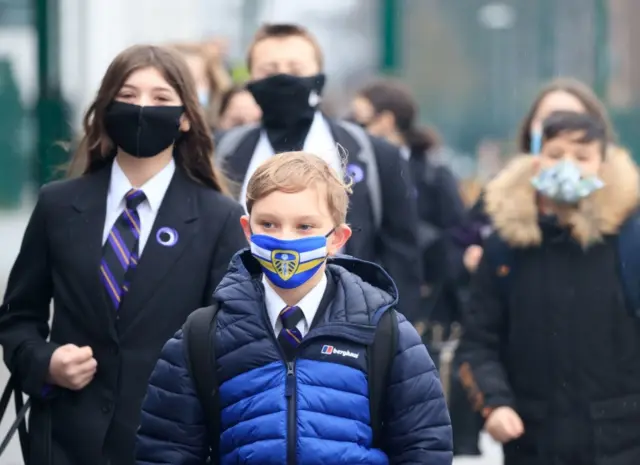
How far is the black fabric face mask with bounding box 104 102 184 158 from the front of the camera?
4.98 metres

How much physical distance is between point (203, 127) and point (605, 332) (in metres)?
1.65

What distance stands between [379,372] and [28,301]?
156 centimetres

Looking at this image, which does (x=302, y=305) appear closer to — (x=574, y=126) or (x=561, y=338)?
(x=561, y=338)

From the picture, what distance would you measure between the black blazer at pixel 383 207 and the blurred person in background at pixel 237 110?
2.31 m

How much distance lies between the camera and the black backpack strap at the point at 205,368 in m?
3.90

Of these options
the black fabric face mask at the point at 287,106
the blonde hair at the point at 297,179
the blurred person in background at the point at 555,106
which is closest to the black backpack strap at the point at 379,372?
the blonde hair at the point at 297,179

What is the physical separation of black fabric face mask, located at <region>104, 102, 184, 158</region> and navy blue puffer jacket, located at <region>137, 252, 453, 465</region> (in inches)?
44.0

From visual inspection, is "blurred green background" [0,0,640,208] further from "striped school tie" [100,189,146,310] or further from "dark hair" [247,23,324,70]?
"striped school tie" [100,189,146,310]

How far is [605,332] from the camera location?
5.70 meters

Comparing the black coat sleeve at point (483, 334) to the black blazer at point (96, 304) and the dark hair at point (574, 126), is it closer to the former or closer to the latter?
the dark hair at point (574, 126)

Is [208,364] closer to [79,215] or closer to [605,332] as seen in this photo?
[79,215]

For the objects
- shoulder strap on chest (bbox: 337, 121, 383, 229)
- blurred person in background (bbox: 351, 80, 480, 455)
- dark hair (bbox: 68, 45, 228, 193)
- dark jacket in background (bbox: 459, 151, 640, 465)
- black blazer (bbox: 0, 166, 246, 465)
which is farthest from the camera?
blurred person in background (bbox: 351, 80, 480, 455)

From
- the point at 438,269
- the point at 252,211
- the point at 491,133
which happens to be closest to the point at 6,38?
the point at 438,269

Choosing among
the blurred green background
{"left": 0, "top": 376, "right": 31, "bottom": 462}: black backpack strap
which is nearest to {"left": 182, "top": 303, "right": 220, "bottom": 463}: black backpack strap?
{"left": 0, "top": 376, "right": 31, "bottom": 462}: black backpack strap
